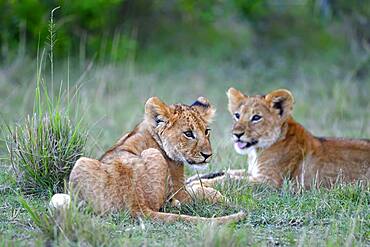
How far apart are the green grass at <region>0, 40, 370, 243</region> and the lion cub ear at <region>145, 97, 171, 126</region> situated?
0.64 meters

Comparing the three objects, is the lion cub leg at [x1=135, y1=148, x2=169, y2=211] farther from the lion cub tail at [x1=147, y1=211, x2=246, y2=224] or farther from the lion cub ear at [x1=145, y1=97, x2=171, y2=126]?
the lion cub ear at [x1=145, y1=97, x2=171, y2=126]

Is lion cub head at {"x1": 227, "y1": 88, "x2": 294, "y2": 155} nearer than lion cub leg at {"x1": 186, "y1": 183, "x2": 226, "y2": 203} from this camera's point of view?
No

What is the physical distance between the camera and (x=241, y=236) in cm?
475

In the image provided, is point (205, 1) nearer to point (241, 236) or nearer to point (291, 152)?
point (291, 152)

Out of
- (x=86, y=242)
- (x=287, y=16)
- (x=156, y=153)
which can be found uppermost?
(x=287, y=16)

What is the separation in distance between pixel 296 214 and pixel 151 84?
6.23m

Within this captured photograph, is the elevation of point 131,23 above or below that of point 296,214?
above

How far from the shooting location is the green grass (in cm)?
488

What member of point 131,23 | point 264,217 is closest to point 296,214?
point 264,217

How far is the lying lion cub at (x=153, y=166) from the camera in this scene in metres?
5.46

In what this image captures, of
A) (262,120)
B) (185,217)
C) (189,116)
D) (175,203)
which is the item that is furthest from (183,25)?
(185,217)

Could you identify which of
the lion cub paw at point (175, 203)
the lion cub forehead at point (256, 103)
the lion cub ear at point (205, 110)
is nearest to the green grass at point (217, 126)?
the lion cub paw at point (175, 203)

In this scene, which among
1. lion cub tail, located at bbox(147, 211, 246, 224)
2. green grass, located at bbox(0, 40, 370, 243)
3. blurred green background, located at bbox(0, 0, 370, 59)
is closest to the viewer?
green grass, located at bbox(0, 40, 370, 243)

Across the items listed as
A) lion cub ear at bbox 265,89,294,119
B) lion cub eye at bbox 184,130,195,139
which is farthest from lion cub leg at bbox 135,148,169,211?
lion cub ear at bbox 265,89,294,119
